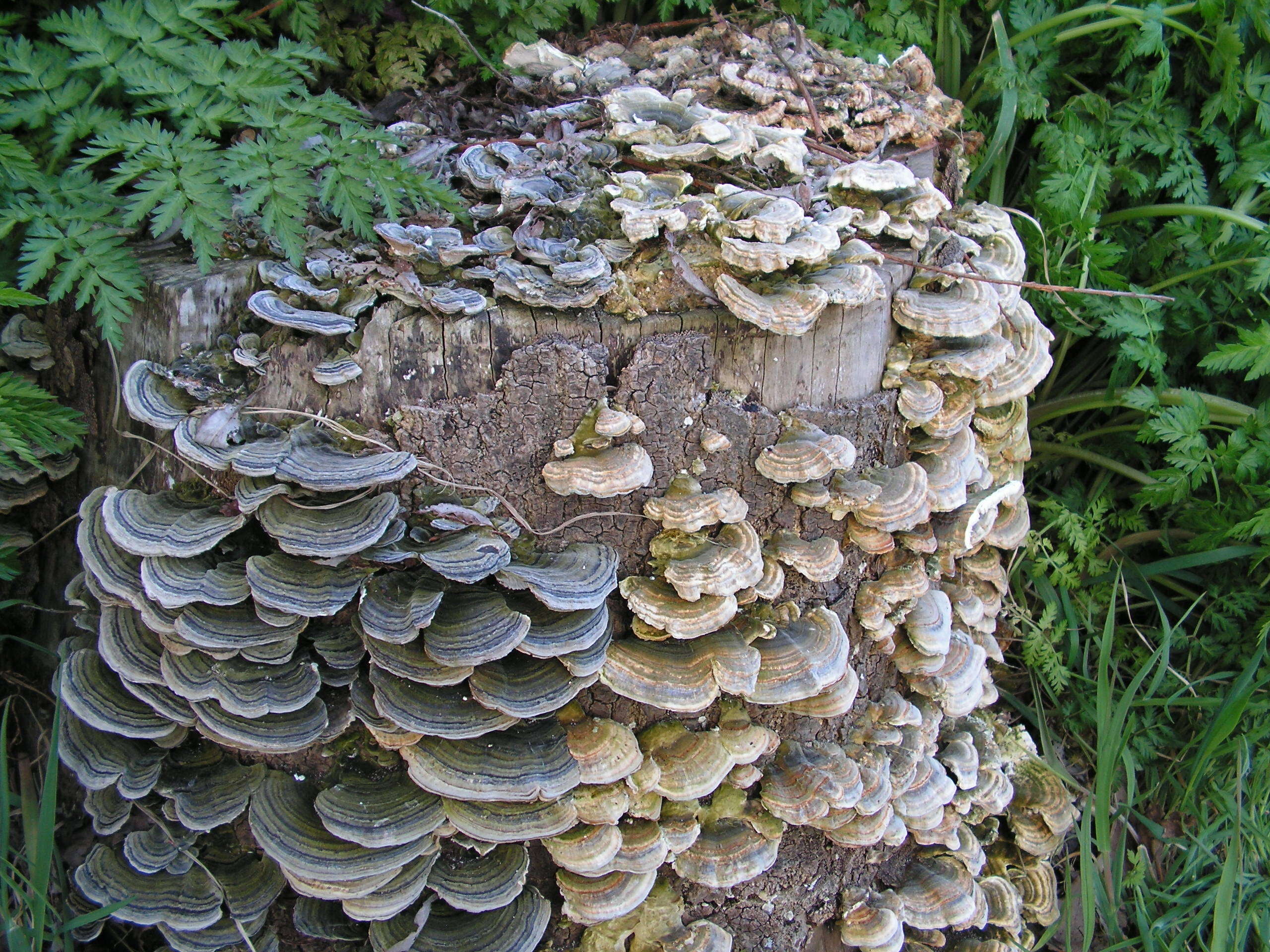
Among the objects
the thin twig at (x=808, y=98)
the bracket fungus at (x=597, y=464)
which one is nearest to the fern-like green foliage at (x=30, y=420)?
the bracket fungus at (x=597, y=464)

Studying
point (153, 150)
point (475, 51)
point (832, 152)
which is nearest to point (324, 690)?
point (153, 150)

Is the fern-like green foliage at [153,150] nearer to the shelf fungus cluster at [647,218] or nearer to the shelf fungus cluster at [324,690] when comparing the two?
the shelf fungus cluster at [647,218]

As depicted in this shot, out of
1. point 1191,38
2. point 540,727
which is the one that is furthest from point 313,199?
point 1191,38

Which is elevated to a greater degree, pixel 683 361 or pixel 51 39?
pixel 51 39

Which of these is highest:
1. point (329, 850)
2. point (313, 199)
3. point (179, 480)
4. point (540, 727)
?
point (313, 199)

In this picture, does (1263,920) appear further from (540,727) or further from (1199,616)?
(540,727)

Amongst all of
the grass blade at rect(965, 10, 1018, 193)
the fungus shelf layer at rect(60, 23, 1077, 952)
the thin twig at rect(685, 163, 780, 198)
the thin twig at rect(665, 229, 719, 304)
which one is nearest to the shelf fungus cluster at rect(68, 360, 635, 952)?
the fungus shelf layer at rect(60, 23, 1077, 952)

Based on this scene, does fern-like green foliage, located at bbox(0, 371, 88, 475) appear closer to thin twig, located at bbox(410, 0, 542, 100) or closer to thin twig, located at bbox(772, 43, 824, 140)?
thin twig, located at bbox(410, 0, 542, 100)

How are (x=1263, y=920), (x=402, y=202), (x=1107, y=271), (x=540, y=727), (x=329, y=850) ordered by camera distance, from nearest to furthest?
(x=329, y=850) → (x=540, y=727) → (x=402, y=202) → (x=1263, y=920) → (x=1107, y=271)
